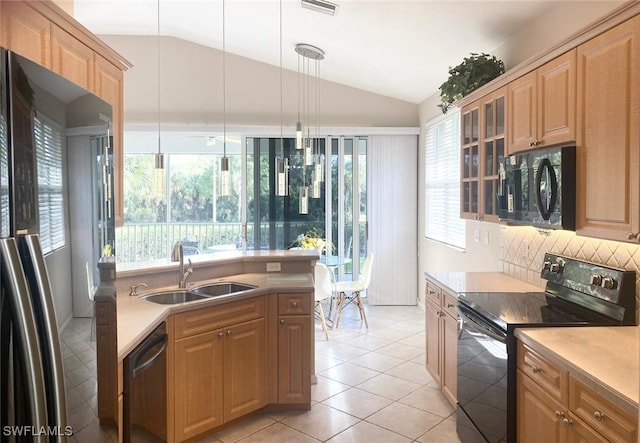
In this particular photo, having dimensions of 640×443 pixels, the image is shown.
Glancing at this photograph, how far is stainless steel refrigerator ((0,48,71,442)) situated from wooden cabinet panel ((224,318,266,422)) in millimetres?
2073

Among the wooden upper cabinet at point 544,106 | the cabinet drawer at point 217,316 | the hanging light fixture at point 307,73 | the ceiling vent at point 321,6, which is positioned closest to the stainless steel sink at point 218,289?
the cabinet drawer at point 217,316

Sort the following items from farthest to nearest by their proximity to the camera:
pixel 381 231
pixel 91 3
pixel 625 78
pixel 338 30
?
pixel 381 231 < pixel 91 3 < pixel 338 30 < pixel 625 78

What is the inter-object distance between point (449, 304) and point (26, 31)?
111 inches

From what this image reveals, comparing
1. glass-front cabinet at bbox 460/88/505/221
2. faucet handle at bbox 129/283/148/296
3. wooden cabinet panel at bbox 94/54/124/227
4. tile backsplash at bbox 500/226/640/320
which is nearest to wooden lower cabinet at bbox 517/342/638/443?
tile backsplash at bbox 500/226/640/320

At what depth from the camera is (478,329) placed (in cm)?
256

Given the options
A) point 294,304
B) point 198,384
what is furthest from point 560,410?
point 198,384

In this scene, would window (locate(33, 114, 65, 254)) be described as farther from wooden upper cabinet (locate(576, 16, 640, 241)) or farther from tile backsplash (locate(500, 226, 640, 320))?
tile backsplash (locate(500, 226, 640, 320))

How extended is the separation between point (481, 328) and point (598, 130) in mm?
1105

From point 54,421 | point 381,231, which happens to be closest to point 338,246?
point 381,231

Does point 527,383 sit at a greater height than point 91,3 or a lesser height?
lesser

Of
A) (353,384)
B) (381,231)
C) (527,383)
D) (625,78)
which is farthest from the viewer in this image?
(381,231)

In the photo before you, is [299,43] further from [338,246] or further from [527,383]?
[527,383]

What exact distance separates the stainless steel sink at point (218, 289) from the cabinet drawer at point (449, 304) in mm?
1321

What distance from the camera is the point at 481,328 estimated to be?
252cm
